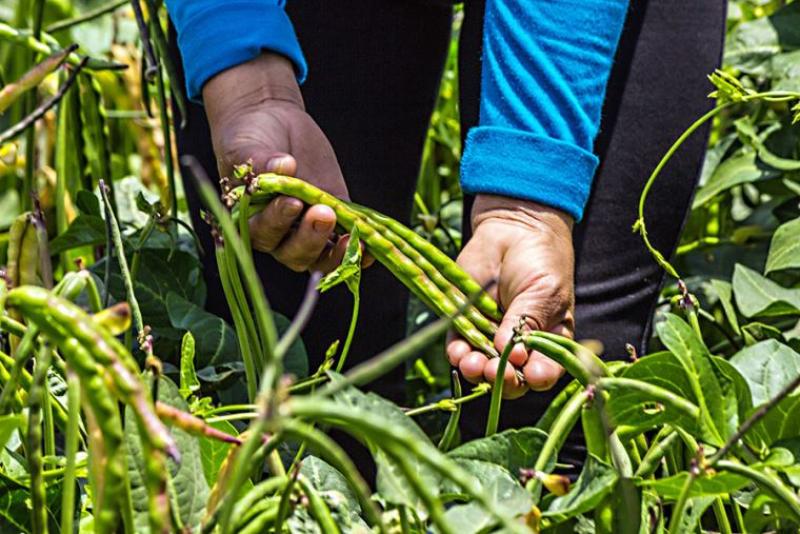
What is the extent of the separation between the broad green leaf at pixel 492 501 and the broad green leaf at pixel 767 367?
212 mm

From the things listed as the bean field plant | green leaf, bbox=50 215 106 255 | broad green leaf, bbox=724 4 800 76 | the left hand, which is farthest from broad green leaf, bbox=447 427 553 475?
broad green leaf, bbox=724 4 800 76

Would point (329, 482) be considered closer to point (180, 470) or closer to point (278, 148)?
point (180, 470)

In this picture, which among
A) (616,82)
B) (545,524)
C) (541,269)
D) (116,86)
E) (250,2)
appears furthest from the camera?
(116,86)

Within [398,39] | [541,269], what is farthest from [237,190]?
[398,39]

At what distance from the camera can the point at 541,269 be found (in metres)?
0.89

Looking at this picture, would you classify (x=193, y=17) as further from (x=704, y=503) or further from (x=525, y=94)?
(x=704, y=503)

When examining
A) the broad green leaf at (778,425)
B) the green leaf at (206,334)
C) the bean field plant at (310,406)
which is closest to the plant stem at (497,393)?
the bean field plant at (310,406)

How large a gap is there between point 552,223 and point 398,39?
1.20 feet

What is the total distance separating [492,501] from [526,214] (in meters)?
0.48

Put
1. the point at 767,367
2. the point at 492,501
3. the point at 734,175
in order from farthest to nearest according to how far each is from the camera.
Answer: the point at 734,175
the point at 767,367
the point at 492,501

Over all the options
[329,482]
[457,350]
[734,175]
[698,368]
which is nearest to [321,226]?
[457,350]

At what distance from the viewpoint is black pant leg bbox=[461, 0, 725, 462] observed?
3.71 feet

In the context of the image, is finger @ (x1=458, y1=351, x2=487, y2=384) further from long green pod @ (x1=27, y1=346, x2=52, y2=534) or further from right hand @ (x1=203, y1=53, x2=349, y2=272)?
long green pod @ (x1=27, y1=346, x2=52, y2=534)

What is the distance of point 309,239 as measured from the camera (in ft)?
2.86
